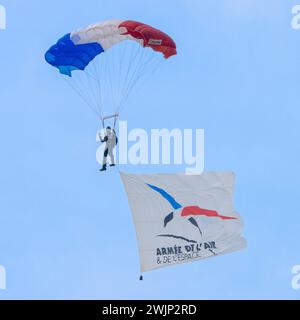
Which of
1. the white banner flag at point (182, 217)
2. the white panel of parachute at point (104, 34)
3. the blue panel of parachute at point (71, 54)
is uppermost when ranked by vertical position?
the white panel of parachute at point (104, 34)

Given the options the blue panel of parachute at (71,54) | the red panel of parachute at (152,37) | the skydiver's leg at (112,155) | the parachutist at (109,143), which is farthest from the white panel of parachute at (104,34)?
the skydiver's leg at (112,155)

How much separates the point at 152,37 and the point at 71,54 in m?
2.84

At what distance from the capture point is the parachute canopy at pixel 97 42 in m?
38.0

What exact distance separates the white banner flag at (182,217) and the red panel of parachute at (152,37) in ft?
13.3

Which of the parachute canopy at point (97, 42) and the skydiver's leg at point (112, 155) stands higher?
the parachute canopy at point (97, 42)

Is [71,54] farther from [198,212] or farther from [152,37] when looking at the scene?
[198,212]

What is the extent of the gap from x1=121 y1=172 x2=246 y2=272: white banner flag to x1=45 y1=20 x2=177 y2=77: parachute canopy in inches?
151

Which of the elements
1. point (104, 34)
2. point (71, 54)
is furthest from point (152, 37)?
point (71, 54)

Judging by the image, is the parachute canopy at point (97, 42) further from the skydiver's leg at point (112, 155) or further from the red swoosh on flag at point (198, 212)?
the red swoosh on flag at point (198, 212)

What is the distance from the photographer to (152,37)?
38.0 metres

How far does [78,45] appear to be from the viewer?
39188 mm

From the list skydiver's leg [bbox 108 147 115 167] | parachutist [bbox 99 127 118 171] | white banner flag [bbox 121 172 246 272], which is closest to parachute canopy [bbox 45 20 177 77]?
parachutist [bbox 99 127 118 171]

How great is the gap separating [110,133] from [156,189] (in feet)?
8.85
